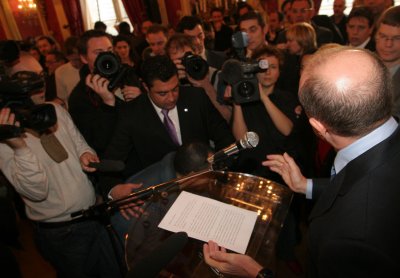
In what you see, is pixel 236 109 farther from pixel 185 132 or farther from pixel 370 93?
pixel 370 93

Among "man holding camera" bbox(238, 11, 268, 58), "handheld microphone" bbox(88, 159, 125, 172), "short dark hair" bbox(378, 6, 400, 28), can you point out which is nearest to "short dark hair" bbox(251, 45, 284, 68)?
"man holding camera" bbox(238, 11, 268, 58)

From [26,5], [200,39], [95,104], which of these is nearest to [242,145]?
[95,104]

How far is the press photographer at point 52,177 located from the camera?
1.50 metres

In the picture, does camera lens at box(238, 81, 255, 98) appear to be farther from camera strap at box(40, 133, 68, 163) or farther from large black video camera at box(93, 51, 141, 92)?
camera strap at box(40, 133, 68, 163)

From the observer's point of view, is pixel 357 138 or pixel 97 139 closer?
pixel 357 138

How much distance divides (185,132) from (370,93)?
1.34m

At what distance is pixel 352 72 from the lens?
982mm

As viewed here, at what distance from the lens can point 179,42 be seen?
2.90m

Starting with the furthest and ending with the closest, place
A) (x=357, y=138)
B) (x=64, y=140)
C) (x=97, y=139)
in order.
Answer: (x=97, y=139) < (x=64, y=140) < (x=357, y=138)

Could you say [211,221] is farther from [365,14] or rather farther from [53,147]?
[365,14]

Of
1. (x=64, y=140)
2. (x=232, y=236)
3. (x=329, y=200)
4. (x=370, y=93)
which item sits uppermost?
(x=370, y=93)

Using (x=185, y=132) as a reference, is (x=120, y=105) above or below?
above

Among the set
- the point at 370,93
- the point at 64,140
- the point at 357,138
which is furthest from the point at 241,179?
the point at 64,140

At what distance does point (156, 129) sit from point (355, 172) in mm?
1356
